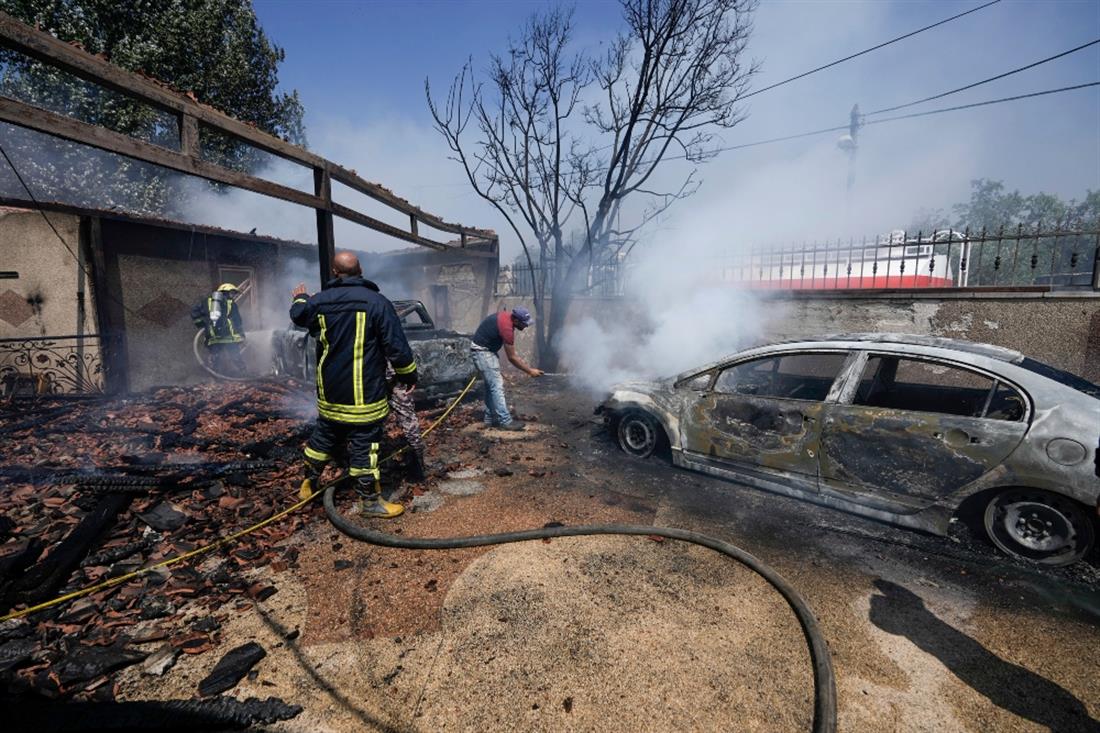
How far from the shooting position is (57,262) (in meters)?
9.14

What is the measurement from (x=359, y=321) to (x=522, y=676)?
2.69 meters

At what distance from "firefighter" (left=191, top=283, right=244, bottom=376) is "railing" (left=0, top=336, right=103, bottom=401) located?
6.01 ft

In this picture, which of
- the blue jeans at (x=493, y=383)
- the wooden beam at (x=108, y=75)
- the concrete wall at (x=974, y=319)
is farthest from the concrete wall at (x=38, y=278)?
the concrete wall at (x=974, y=319)

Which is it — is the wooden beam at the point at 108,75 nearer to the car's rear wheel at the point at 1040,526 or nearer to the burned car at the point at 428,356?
the burned car at the point at 428,356

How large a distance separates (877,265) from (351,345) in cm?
1079

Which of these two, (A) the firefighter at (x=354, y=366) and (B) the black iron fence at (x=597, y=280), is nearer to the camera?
(A) the firefighter at (x=354, y=366)

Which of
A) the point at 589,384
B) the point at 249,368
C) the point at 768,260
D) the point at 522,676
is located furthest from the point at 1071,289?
the point at 249,368

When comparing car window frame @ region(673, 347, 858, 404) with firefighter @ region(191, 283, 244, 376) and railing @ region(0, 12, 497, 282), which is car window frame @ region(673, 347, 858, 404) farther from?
firefighter @ region(191, 283, 244, 376)

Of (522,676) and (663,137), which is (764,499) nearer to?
(522,676)

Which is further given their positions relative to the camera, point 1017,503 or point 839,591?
point 1017,503

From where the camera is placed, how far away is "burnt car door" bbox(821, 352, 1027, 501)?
10.4 feet

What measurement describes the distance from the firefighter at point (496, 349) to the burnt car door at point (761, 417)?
252 cm

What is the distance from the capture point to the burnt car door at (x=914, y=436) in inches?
125

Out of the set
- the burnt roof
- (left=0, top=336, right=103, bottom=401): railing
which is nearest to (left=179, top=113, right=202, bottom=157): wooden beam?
(left=0, top=336, right=103, bottom=401): railing
